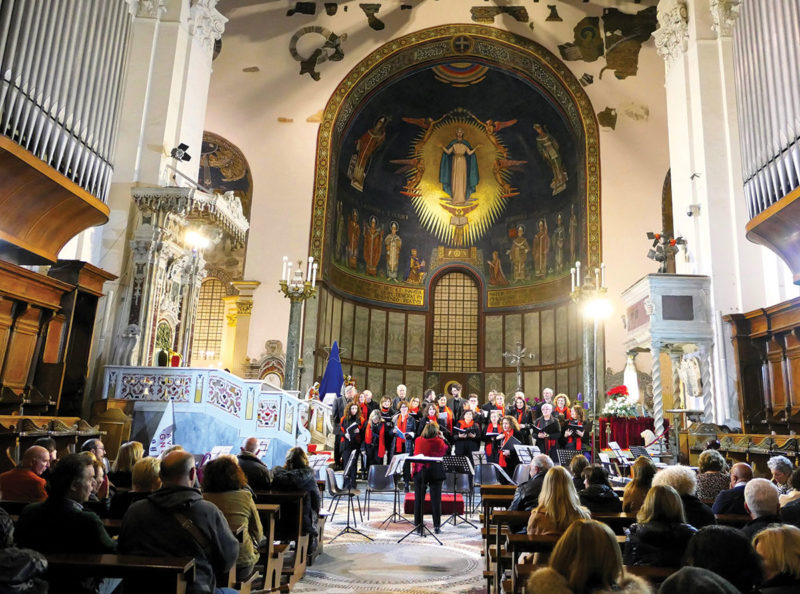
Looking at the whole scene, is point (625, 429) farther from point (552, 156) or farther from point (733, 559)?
point (733, 559)

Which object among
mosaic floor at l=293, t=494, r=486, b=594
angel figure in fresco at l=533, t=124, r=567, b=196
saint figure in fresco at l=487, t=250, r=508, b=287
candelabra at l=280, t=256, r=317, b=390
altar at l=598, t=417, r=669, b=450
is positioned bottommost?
mosaic floor at l=293, t=494, r=486, b=594

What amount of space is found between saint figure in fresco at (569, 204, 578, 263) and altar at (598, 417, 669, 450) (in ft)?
25.7

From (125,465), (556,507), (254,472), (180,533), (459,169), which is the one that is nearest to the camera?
(180,533)

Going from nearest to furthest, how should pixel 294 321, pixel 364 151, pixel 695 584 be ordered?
pixel 695 584, pixel 294 321, pixel 364 151

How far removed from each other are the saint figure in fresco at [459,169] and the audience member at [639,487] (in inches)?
767

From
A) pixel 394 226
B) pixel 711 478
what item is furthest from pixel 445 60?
pixel 711 478

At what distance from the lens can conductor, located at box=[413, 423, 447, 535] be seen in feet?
26.0

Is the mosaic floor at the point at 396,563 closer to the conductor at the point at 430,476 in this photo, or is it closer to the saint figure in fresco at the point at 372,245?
the conductor at the point at 430,476

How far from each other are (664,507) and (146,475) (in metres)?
2.88

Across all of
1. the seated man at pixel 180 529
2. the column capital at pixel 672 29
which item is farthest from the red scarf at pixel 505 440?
the column capital at pixel 672 29

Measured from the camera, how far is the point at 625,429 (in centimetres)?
1338

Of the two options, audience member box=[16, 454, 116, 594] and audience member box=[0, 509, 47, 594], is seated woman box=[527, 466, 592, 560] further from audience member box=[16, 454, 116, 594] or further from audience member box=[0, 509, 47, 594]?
audience member box=[0, 509, 47, 594]

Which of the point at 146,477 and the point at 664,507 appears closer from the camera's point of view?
the point at 664,507

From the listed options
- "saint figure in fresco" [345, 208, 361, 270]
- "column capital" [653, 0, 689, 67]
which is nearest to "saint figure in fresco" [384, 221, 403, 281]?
"saint figure in fresco" [345, 208, 361, 270]
